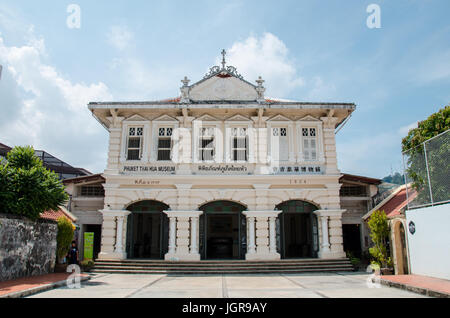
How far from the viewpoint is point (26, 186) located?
11383 millimetres

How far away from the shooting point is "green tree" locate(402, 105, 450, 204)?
10.9 m

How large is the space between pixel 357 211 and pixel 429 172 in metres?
5.91

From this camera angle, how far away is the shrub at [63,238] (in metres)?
13.5

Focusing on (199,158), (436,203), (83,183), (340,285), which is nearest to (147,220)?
(83,183)

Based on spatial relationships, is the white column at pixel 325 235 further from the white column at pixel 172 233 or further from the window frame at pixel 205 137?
the white column at pixel 172 233

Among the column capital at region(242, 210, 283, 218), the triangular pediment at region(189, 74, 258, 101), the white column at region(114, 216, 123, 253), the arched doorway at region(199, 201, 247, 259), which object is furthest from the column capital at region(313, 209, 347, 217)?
the white column at region(114, 216, 123, 253)

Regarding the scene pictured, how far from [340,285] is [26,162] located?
1110cm

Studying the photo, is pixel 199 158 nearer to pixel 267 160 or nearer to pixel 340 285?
pixel 267 160

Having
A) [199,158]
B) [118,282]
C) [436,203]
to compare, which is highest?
[199,158]

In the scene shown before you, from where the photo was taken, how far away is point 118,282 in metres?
11.4

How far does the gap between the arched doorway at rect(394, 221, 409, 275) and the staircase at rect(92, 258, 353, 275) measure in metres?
2.07

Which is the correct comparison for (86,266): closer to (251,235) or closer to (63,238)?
(63,238)

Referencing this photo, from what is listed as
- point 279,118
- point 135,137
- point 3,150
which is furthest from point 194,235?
point 3,150

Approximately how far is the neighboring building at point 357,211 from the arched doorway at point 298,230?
73.6 inches
